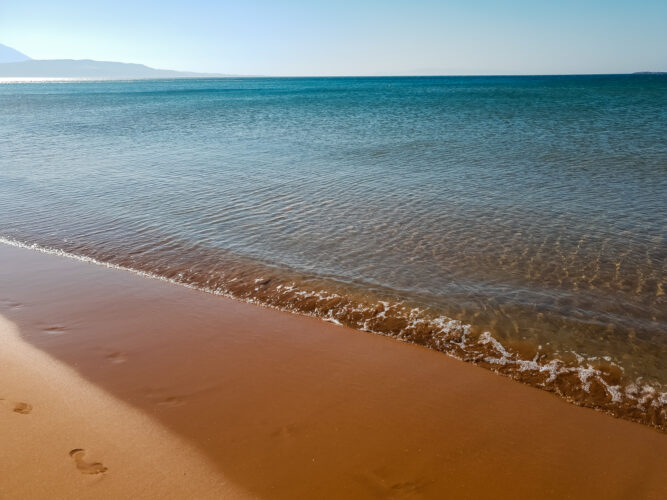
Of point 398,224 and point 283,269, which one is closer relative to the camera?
→ point 283,269

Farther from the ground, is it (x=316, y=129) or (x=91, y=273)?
(x=316, y=129)

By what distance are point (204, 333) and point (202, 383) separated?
49.3 inches

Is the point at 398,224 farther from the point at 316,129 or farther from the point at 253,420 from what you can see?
the point at 316,129

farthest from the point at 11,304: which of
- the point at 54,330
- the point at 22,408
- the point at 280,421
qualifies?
the point at 280,421

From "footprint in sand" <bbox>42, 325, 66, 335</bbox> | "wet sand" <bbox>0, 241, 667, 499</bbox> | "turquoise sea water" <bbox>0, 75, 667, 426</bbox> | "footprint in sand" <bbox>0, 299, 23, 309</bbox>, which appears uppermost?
"turquoise sea water" <bbox>0, 75, 667, 426</bbox>

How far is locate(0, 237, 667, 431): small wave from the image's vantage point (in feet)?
16.6

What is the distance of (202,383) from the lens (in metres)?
5.22

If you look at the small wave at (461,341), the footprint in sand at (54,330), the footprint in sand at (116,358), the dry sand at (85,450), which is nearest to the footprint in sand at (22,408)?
the dry sand at (85,450)

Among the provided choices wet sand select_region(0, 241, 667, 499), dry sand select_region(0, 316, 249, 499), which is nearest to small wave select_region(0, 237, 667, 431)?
wet sand select_region(0, 241, 667, 499)

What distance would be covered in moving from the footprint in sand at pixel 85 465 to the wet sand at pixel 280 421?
0.02m

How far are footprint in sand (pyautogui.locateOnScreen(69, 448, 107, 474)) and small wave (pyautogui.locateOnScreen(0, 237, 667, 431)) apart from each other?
142 inches

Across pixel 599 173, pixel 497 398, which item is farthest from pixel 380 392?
pixel 599 173

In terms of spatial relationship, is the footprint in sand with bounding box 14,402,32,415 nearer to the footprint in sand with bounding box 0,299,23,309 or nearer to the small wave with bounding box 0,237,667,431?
the footprint in sand with bounding box 0,299,23,309

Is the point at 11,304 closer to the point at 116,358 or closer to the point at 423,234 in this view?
the point at 116,358
